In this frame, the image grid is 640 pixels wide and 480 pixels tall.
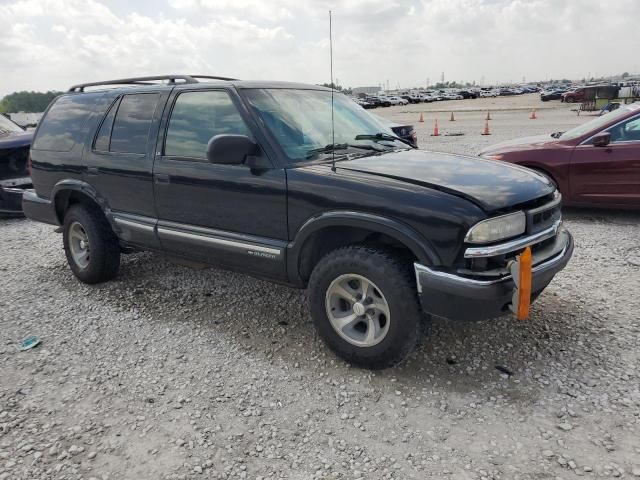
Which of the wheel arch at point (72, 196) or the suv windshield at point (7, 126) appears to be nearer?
the wheel arch at point (72, 196)

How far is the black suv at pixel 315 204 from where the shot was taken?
9.36 ft

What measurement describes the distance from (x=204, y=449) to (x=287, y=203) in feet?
5.25

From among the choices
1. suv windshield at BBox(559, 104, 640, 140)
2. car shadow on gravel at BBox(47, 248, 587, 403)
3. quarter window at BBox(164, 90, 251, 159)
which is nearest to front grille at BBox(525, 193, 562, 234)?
car shadow on gravel at BBox(47, 248, 587, 403)

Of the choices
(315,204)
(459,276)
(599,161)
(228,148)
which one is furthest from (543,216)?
(599,161)

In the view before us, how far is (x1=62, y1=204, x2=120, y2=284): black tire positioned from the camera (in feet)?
15.4

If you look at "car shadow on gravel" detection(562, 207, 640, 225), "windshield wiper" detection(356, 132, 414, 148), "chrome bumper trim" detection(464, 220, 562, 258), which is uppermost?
"windshield wiper" detection(356, 132, 414, 148)

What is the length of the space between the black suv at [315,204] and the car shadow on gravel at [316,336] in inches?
10.6

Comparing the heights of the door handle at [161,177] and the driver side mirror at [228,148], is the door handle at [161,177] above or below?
below

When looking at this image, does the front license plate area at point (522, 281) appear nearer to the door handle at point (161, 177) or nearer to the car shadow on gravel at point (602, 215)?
the door handle at point (161, 177)

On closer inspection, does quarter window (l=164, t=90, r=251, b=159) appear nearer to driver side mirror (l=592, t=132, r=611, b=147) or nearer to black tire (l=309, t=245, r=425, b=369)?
black tire (l=309, t=245, r=425, b=369)

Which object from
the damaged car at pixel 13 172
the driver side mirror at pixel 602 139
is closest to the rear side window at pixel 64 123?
the damaged car at pixel 13 172

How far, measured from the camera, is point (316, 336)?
12.3 feet

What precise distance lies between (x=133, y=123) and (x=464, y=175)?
2.85 metres

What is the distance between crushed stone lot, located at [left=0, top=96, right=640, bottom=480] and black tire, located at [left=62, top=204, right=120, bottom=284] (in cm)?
32
